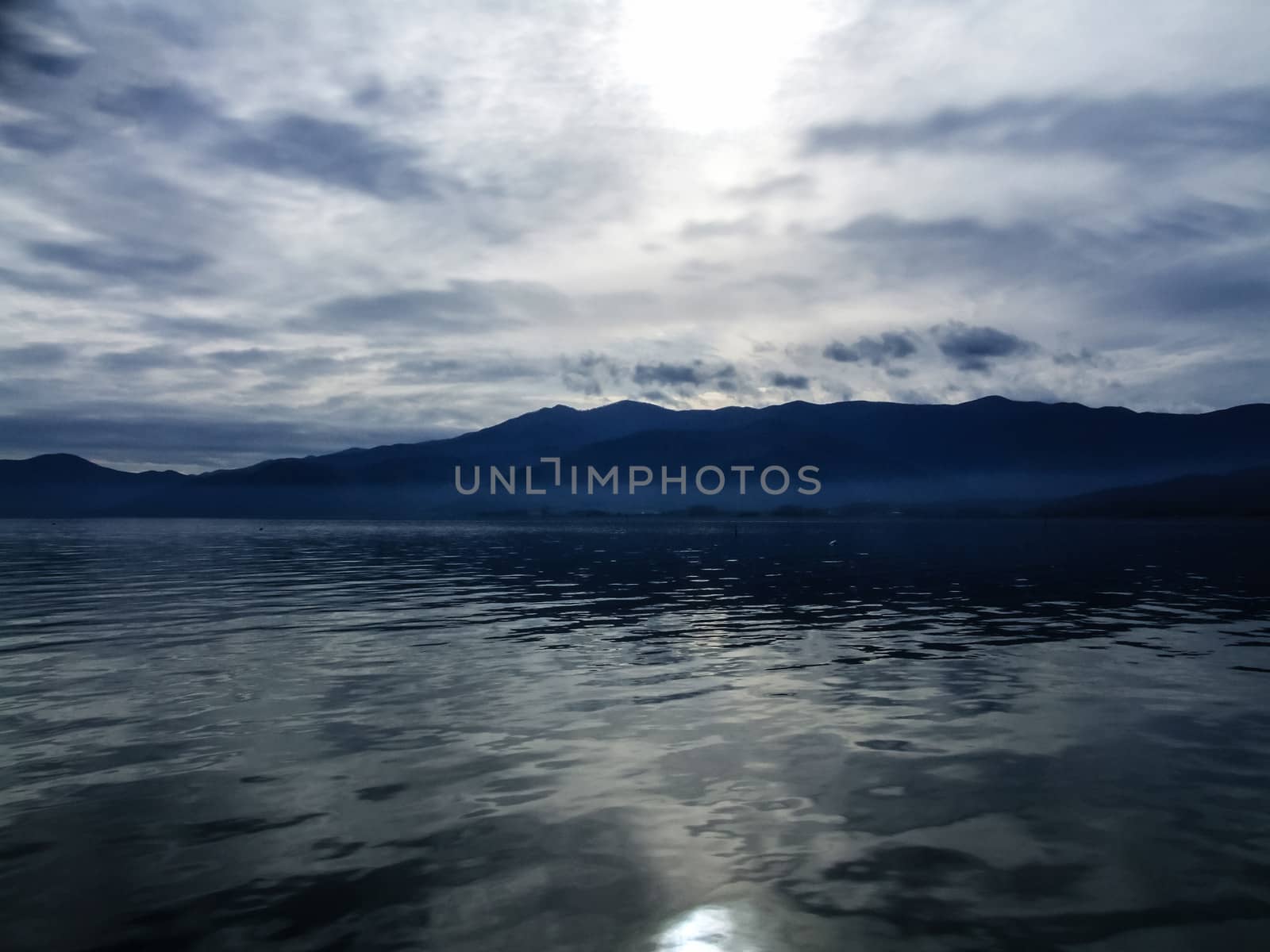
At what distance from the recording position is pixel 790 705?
23.9 metres

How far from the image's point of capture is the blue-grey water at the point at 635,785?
11.6m

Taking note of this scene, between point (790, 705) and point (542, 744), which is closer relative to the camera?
point (542, 744)

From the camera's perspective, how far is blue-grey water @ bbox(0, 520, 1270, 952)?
38.1 ft

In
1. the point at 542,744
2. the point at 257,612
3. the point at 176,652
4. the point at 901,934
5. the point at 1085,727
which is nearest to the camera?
the point at 901,934

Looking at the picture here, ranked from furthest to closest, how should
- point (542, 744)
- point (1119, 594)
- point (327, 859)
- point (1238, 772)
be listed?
point (1119, 594) < point (542, 744) < point (1238, 772) < point (327, 859)

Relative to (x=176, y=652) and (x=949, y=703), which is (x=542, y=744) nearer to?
(x=949, y=703)

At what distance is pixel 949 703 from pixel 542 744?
11.9m

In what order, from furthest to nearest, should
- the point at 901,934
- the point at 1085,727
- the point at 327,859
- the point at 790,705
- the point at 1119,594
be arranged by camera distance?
1. the point at 1119,594
2. the point at 790,705
3. the point at 1085,727
4. the point at 327,859
5. the point at 901,934

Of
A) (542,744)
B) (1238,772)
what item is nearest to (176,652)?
(542,744)

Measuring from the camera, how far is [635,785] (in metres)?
17.1

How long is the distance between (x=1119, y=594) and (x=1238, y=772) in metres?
43.9

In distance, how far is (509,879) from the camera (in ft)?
41.9

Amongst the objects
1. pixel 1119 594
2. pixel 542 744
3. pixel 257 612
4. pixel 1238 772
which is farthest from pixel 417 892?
pixel 1119 594

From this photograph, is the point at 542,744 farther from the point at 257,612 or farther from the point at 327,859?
the point at 257,612
